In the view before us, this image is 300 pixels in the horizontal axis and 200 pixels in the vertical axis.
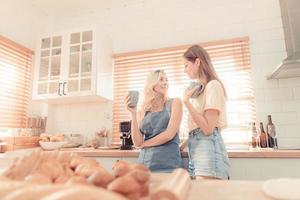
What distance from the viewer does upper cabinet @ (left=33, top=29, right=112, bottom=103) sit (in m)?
2.47

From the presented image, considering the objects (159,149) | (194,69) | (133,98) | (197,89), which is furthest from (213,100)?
(133,98)

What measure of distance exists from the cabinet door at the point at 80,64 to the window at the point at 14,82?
538 millimetres

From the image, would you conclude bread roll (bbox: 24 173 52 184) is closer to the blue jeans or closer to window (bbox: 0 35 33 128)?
the blue jeans

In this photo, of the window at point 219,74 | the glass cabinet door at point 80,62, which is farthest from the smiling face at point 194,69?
the glass cabinet door at point 80,62

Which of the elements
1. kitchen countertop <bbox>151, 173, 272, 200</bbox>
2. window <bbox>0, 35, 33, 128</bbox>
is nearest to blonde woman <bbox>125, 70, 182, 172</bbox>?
kitchen countertop <bbox>151, 173, 272, 200</bbox>

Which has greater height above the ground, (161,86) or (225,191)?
(161,86)

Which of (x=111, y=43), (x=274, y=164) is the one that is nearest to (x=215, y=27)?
(x=111, y=43)

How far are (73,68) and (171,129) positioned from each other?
1.60 meters

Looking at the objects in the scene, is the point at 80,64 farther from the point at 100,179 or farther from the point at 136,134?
the point at 100,179

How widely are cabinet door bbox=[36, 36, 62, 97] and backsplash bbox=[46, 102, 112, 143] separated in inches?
12.2

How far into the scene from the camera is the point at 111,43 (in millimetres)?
2775

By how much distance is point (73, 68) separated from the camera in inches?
102

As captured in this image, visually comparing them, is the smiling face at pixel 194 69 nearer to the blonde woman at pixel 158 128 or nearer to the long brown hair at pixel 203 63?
the long brown hair at pixel 203 63

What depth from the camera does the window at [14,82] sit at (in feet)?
7.93
